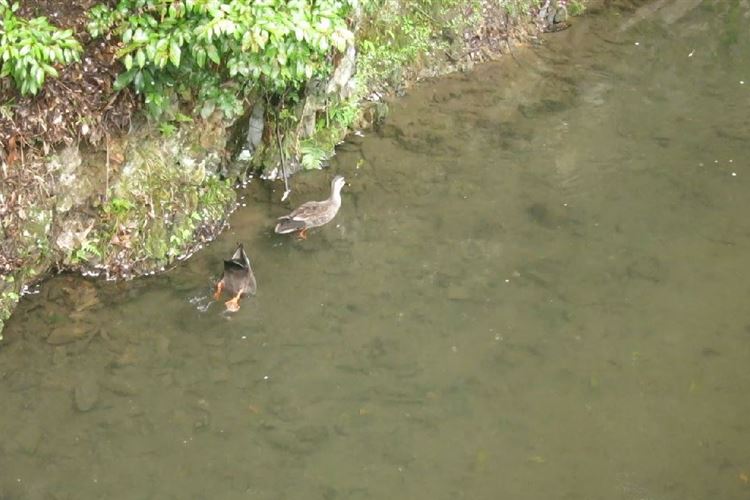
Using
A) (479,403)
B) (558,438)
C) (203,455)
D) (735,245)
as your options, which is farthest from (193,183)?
(735,245)

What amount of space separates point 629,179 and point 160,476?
6138 millimetres

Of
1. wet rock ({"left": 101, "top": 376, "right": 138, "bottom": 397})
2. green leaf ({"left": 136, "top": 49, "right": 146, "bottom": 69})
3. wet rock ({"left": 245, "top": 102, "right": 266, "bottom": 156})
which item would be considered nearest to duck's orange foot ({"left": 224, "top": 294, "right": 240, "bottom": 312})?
wet rock ({"left": 101, "top": 376, "right": 138, "bottom": 397})

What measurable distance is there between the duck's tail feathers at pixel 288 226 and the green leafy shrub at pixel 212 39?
1.28 meters

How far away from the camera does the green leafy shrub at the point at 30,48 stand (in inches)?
240

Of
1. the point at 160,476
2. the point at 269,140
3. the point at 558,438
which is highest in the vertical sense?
the point at 269,140

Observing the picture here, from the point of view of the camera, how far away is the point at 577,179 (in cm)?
937

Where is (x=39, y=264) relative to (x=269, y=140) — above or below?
below

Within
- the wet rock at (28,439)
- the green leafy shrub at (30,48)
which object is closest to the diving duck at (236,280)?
the wet rock at (28,439)

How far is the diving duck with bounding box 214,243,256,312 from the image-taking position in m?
7.13

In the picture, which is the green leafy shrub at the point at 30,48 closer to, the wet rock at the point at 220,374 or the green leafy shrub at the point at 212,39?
the green leafy shrub at the point at 212,39

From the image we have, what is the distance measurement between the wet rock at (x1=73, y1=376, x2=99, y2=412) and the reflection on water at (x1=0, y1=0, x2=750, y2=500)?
0.09ft

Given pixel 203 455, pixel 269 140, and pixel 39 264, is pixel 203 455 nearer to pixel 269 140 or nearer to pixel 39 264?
pixel 39 264

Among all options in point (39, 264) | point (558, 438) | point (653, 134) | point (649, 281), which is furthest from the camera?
point (653, 134)

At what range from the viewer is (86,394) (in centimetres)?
646
